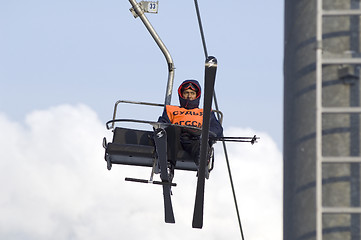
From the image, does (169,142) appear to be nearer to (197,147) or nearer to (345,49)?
(197,147)

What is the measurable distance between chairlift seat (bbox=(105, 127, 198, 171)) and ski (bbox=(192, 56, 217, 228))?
48 centimetres

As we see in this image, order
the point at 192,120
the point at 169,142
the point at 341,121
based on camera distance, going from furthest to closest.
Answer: the point at 192,120 → the point at 169,142 → the point at 341,121

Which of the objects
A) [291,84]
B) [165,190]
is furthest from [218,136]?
[291,84]

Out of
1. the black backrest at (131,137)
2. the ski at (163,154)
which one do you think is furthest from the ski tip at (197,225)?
the black backrest at (131,137)

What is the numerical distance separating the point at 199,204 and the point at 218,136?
0.80 m

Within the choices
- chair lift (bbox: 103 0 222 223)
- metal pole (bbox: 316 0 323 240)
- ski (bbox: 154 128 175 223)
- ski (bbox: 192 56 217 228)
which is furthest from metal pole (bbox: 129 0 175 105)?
metal pole (bbox: 316 0 323 240)

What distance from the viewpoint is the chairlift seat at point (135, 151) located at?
9.02 metres

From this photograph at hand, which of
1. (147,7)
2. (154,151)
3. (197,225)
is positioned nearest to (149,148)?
(154,151)

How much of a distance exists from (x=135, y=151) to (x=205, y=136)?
1702mm

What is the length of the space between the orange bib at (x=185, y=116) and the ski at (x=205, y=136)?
2.55ft

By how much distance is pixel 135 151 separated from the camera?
9.01 meters

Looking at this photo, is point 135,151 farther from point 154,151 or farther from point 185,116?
point 185,116

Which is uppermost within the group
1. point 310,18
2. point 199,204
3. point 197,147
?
point 310,18

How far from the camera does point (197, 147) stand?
9.03m
